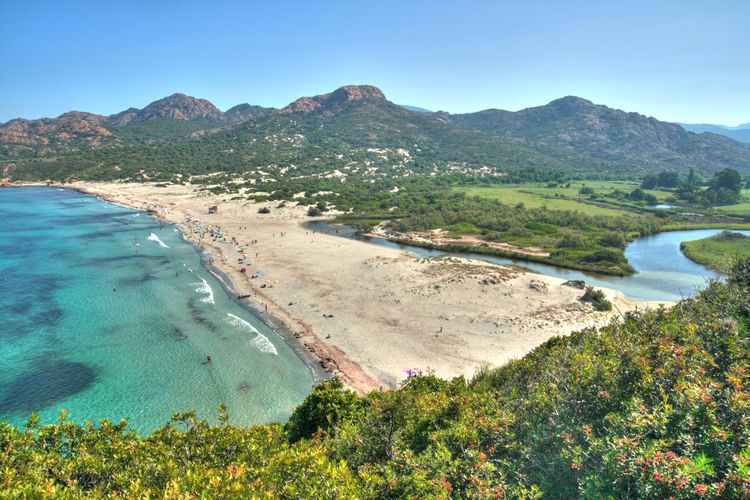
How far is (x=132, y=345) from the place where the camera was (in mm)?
38062

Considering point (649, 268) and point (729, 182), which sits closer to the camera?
point (649, 268)

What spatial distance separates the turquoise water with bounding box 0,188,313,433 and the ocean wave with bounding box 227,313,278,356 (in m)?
0.11

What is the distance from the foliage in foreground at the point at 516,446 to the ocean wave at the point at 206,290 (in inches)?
1372

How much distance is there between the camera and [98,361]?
116 ft

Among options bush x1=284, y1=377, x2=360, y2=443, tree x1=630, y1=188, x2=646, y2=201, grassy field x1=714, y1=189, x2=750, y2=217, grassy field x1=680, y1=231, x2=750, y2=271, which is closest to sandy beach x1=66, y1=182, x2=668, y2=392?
bush x1=284, y1=377, x2=360, y2=443

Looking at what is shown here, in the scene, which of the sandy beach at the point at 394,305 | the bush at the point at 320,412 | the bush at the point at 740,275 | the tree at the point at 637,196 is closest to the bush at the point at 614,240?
the sandy beach at the point at 394,305

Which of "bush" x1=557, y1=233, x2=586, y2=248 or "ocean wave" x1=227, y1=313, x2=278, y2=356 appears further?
"bush" x1=557, y1=233, x2=586, y2=248

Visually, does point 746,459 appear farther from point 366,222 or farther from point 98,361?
point 366,222

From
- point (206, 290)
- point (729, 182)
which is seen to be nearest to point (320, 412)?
point (206, 290)

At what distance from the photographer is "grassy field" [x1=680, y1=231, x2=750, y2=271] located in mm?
69562

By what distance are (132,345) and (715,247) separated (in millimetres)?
101526

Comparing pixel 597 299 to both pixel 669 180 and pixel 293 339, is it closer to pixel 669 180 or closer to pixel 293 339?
pixel 293 339

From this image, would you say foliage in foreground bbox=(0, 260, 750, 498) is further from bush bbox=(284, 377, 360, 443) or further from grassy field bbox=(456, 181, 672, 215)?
grassy field bbox=(456, 181, 672, 215)

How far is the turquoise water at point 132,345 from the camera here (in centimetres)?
2970
